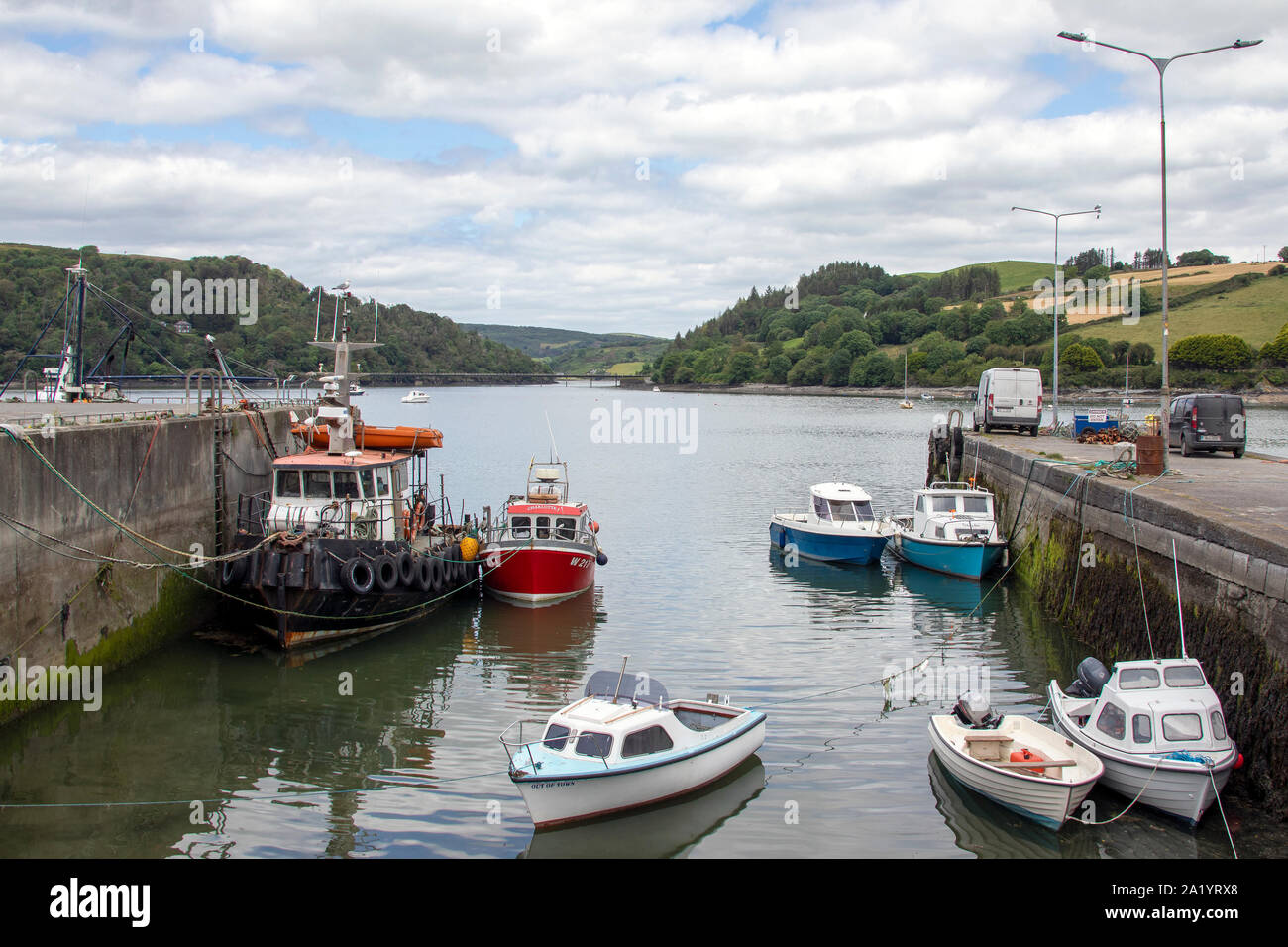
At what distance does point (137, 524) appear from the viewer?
1855 cm

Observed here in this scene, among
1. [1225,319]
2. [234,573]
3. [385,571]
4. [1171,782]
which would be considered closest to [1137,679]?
[1171,782]

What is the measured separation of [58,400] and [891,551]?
1119 inches

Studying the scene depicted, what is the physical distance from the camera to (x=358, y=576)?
19781mm

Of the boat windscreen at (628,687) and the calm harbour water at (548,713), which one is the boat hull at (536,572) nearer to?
the calm harbour water at (548,713)

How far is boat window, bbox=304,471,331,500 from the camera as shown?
2145 cm

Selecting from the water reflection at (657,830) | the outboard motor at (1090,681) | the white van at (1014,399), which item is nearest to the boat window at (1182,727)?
the outboard motor at (1090,681)

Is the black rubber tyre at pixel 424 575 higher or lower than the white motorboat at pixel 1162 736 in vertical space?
higher

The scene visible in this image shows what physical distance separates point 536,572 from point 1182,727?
51.2 feet

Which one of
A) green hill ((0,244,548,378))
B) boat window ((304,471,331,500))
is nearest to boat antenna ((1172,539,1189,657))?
boat window ((304,471,331,500))

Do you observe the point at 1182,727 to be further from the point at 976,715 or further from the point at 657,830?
the point at 657,830

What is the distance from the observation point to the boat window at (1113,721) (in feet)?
42.2

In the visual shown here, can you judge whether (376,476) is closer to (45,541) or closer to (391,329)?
(45,541)

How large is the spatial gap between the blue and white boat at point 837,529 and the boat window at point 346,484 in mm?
15295
